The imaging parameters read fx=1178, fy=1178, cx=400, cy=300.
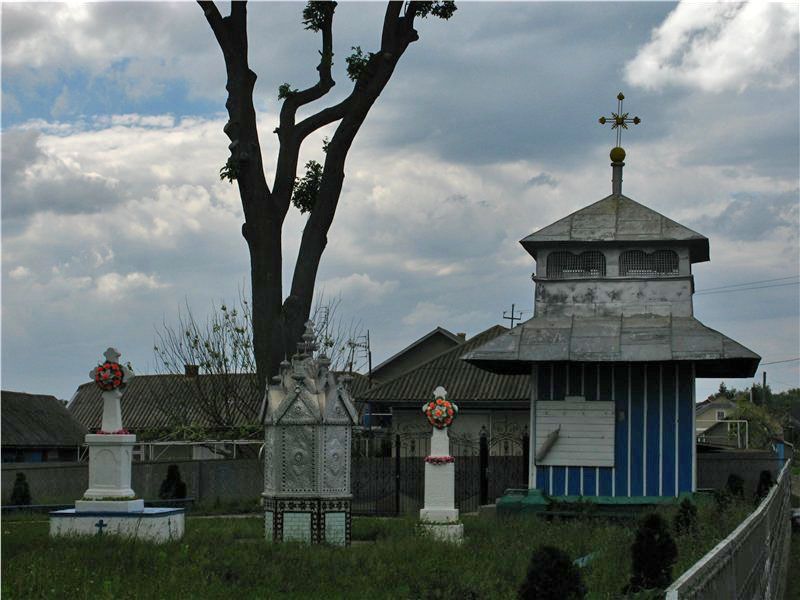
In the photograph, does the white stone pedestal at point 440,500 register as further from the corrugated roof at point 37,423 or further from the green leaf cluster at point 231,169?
the corrugated roof at point 37,423

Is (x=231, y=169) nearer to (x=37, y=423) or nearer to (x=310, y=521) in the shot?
(x=310, y=521)

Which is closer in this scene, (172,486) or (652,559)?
(652,559)

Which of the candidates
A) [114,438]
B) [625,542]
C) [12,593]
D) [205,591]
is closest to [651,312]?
[625,542]

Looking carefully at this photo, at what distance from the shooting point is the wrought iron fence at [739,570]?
7.61 m

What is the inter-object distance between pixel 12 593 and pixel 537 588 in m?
5.34

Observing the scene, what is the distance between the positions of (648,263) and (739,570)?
14.3m

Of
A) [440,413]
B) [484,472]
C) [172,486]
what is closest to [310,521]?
[440,413]

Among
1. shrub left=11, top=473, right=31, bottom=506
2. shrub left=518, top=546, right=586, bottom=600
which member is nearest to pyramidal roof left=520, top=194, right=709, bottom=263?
shrub left=11, top=473, right=31, bottom=506

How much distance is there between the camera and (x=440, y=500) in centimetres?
1856

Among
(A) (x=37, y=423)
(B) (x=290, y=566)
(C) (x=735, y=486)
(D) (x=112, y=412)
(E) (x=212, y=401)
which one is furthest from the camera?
(A) (x=37, y=423)

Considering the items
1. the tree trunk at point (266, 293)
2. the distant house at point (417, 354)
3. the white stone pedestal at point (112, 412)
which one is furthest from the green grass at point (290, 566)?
the distant house at point (417, 354)

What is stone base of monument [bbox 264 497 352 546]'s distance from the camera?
58.3 feet

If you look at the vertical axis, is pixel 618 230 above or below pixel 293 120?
below

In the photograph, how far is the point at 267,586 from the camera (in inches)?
494
